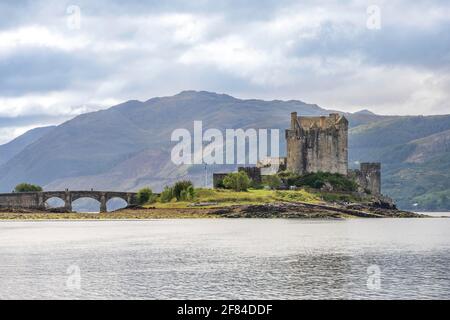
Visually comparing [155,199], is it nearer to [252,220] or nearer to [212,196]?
[212,196]

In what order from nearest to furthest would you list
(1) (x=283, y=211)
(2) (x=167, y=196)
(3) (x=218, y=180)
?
(1) (x=283, y=211) → (2) (x=167, y=196) → (3) (x=218, y=180)

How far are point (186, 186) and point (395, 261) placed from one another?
381 ft

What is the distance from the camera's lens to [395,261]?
72062 mm

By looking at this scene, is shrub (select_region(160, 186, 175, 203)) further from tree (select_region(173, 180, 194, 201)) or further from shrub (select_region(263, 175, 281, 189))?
shrub (select_region(263, 175, 281, 189))

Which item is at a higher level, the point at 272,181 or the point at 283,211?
the point at 272,181

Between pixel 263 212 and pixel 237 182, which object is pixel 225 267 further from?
pixel 237 182

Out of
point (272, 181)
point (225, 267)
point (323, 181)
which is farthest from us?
point (272, 181)

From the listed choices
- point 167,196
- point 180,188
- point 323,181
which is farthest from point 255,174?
point 167,196

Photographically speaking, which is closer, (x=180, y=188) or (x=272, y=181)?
(x=180, y=188)

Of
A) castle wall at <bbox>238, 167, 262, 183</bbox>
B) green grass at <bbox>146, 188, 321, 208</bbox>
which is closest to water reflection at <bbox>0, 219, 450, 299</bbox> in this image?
green grass at <bbox>146, 188, 321, 208</bbox>

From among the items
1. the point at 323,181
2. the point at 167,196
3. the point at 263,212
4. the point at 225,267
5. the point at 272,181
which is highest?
the point at 272,181

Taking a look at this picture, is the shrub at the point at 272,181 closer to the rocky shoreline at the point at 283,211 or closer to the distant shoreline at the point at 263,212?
the distant shoreline at the point at 263,212

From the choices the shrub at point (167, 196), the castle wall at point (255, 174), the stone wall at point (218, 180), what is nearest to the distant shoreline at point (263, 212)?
the shrub at point (167, 196)
